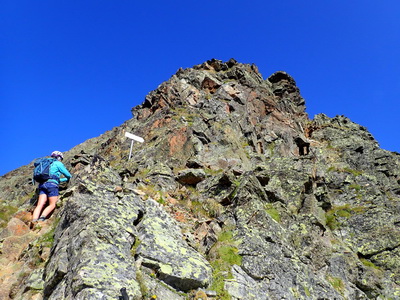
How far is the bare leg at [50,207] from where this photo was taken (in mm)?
13047

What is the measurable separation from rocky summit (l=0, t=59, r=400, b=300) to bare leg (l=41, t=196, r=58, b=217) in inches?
14.0

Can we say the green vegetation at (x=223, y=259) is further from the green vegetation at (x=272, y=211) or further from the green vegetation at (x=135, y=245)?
the green vegetation at (x=272, y=211)

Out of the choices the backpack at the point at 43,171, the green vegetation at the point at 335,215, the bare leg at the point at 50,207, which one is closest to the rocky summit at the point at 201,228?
the green vegetation at the point at 335,215

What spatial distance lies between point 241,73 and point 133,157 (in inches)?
1311

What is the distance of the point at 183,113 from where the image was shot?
3784cm

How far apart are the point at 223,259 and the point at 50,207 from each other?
8.06 metres

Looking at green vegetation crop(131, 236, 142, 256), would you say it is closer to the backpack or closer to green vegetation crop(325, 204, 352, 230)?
the backpack

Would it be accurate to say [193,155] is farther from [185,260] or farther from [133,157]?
[185,260]

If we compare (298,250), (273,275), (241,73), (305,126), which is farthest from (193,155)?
(305,126)

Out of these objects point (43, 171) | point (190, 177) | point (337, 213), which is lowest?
point (43, 171)

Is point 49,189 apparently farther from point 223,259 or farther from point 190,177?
point 190,177

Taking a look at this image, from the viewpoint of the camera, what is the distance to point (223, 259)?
12188 mm

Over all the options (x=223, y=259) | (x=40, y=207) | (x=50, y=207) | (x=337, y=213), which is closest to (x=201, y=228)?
(x=223, y=259)

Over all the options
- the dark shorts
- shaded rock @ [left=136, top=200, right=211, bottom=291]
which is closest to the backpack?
the dark shorts
